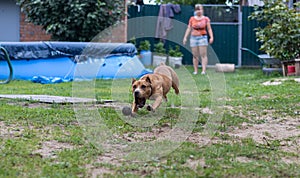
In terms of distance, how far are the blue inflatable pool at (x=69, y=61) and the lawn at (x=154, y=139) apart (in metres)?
4.12

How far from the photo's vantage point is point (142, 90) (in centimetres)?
553

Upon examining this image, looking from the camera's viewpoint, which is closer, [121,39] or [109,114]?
[109,114]

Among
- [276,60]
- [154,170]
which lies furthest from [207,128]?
[276,60]

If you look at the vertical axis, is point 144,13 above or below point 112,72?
above

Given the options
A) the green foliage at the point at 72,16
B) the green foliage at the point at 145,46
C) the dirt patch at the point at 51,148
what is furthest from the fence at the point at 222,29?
the dirt patch at the point at 51,148

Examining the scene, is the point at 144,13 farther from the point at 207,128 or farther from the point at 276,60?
the point at 207,128

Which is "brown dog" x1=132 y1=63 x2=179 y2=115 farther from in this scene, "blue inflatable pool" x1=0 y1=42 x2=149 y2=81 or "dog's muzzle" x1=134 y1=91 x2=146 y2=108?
"blue inflatable pool" x1=0 y1=42 x2=149 y2=81

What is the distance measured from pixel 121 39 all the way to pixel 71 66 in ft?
16.1

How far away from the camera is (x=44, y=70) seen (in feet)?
36.7

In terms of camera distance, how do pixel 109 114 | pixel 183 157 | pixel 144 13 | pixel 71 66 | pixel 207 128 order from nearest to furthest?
1. pixel 183 157
2. pixel 207 128
3. pixel 109 114
4. pixel 71 66
5. pixel 144 13

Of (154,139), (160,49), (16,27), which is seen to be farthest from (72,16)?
(154,139)

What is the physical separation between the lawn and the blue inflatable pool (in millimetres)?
4115

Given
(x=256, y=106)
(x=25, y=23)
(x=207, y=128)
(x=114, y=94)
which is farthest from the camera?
(x=25, y=23)

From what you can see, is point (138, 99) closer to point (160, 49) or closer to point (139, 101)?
point (139, 101)
